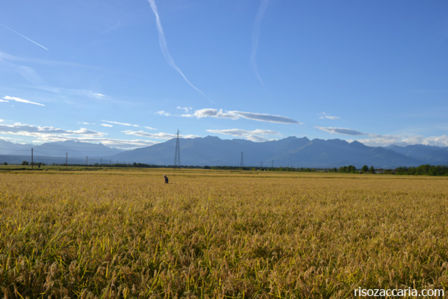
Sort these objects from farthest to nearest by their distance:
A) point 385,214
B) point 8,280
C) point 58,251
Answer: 1. point 385,214
2. point 58,251
3. point 8,280

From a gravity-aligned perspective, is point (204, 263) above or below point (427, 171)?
above

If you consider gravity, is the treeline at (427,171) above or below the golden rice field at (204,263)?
below

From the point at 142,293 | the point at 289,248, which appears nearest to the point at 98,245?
the point at 142,293

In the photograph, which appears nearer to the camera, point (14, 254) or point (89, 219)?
point (14, 254)

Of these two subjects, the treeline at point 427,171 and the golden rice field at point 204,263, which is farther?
the treeline at point 427,171

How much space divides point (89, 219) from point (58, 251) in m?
2.08

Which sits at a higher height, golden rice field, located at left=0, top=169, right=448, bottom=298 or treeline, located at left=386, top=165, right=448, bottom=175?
golden rice field, located at left=0, top=169, right=448, bottom=298

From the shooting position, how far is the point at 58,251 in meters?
3.33

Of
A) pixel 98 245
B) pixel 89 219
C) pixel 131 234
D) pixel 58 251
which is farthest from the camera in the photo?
pixel 89 219

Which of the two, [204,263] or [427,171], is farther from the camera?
[427,171]

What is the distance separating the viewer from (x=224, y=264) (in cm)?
313

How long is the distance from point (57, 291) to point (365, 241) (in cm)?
465

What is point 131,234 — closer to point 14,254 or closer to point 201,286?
point 14,254

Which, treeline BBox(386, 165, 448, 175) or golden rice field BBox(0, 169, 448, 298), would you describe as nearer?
golden rice field BBox(0, 169, 448, 298)
